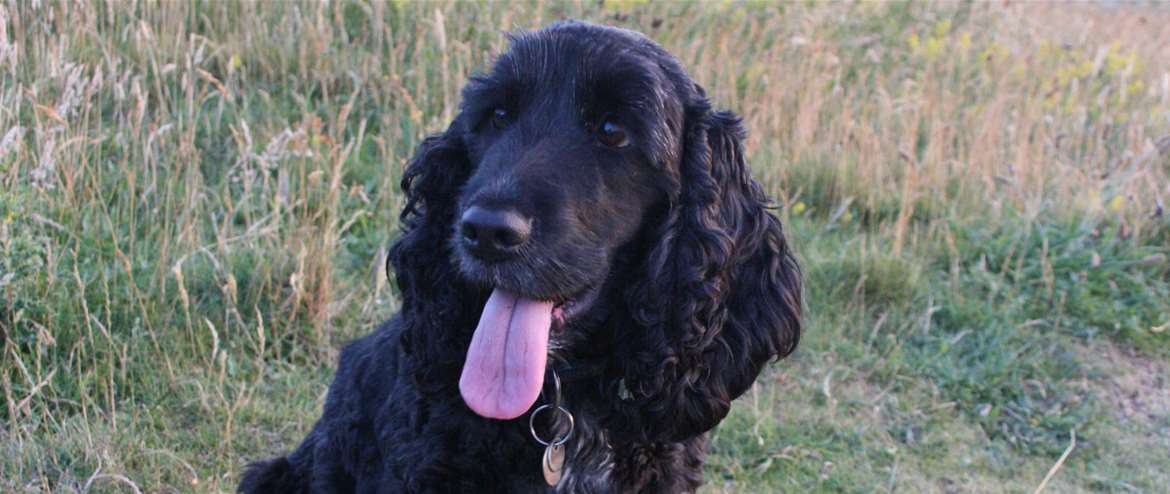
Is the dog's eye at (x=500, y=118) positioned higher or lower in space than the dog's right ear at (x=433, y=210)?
higher

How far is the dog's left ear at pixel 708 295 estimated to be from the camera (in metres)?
2.85

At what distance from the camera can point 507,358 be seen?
106 inches

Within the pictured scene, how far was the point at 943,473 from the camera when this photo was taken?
430 centimetres

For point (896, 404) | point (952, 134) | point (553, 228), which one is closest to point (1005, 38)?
point (952, 134)

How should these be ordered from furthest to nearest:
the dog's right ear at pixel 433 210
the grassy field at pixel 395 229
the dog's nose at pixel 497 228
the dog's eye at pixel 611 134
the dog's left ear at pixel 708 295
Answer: the grassy field at pixel 395 229, the dog's right ear at pixel 433 210, the dog's left ear at pixel 708 295, the dog's eye at pixel 611 134, the dog's nose at pixel 497 228

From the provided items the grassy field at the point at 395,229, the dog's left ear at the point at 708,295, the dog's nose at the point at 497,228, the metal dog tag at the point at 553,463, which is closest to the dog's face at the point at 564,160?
the dog's nose at the point at 497,228

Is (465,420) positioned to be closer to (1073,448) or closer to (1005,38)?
(1073,448)

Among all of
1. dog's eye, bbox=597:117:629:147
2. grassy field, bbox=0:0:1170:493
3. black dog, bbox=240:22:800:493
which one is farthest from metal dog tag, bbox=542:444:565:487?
grassy field, bbox=0:0:1170:493

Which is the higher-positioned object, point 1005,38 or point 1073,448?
point 1005,38

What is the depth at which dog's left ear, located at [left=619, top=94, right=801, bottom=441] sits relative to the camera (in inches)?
112

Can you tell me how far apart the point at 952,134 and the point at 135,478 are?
4.86 meters

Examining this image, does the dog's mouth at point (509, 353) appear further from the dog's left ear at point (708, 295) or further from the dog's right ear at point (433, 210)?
the dog's right ear at point (433, 210)

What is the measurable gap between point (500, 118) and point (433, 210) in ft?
1.31

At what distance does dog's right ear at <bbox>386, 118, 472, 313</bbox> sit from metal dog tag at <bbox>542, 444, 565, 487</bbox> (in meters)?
0.54
